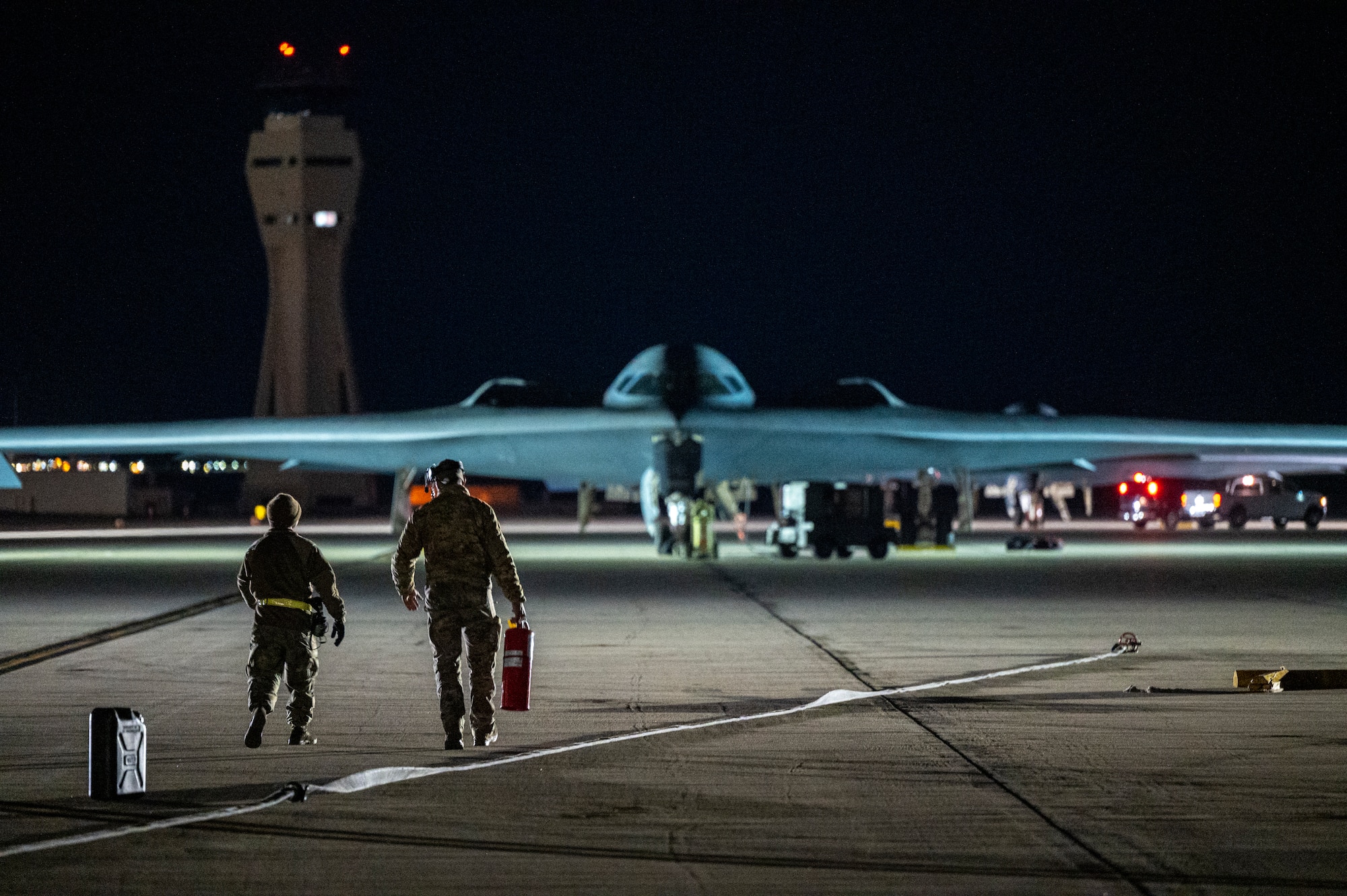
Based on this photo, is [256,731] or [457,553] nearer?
[256,731]

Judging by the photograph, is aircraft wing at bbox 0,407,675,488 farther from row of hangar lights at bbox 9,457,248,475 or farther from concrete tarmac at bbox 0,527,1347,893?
row of hangar lights at bbox 9,457,248,475

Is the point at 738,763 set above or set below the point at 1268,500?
below

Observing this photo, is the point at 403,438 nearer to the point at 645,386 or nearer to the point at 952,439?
the point at 645,386

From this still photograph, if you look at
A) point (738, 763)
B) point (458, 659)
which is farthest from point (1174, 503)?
point (738, 763)

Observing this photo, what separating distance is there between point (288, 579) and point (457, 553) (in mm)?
931

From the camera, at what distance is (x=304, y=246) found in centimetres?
8356

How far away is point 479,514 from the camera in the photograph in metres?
8.84

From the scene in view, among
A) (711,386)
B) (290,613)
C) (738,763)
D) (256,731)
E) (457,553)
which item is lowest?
(738,763)

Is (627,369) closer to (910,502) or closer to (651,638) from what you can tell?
(910,502)

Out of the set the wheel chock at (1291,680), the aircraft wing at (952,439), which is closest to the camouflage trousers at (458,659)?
the wheel chock at (1291,680)

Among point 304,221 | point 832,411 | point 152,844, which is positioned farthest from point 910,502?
point 304,221

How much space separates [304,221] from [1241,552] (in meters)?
63.2

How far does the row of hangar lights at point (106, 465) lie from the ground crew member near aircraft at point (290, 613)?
68.7 meters

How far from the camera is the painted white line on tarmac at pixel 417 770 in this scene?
611cm
